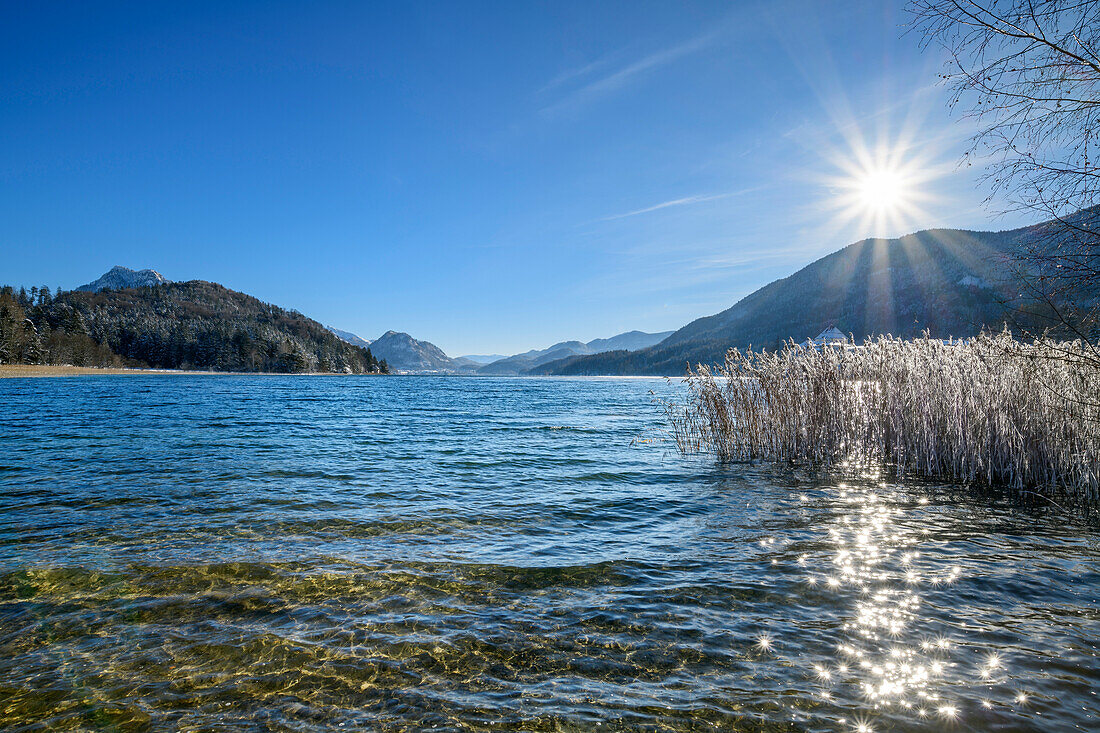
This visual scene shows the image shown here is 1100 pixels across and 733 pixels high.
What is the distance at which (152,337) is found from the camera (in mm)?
131750

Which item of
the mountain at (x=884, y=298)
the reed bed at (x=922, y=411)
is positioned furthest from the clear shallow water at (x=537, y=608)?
the mountain at (x=884, y=298)

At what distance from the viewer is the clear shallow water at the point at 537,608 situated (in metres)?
3.62

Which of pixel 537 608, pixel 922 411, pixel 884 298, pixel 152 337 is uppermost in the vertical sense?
pixel 884 298

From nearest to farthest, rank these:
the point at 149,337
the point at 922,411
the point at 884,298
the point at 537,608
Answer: the point at 537,608 → the point at 922,411 → the point at 149,337 → the point at 884,298

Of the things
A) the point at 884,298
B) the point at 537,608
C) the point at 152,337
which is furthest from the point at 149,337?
the point at 884,298

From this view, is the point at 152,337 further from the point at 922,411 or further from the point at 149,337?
the point at 922,411

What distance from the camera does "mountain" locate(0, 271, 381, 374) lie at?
9894 cm

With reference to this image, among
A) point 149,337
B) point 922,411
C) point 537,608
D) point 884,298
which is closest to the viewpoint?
point 537,608

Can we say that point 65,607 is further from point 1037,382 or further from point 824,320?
point 824,320

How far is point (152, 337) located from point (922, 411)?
16601 cm

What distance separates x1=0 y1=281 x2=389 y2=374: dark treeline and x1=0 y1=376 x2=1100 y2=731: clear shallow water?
11162cm

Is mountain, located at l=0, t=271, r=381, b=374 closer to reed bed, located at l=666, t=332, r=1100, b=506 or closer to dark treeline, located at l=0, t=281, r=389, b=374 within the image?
dark treeline, located at l=0, t=281, r=389, b=374

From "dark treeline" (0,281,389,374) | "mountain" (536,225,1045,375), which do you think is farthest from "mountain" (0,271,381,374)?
"mountain" (536,225,1045,375)

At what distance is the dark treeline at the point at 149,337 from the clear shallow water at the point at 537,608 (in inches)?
4395
